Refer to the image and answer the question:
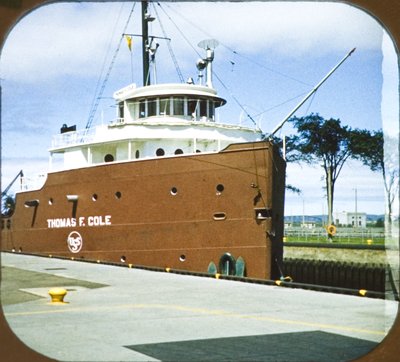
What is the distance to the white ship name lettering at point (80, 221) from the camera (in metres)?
16.2

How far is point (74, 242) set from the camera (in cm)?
1720

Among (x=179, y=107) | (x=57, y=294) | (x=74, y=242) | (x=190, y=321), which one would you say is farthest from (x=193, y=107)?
(x=190, y=321)

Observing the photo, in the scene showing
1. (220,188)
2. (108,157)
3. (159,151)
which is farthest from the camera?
(108,157)

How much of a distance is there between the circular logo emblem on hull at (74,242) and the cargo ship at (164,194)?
3 cm

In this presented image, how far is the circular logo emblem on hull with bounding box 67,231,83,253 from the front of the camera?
16812mm

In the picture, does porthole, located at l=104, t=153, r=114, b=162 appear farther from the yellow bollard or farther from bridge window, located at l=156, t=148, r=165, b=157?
the yellow bollard

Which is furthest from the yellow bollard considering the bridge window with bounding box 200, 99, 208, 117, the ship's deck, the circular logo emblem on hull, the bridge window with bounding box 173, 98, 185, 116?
the bridge window with bounding box 200, 99, 208, 117

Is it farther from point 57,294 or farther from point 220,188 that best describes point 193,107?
point 57,294

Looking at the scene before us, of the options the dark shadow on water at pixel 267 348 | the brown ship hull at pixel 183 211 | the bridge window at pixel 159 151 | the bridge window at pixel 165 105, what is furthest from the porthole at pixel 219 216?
the dark shadow on water at pixel 267 348

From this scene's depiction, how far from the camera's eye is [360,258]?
22.8m

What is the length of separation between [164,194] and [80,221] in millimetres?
3056

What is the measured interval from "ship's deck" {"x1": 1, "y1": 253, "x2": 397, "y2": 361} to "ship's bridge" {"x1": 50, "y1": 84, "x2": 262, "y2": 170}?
7670 millimetres

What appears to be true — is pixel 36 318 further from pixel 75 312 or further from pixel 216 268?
pixel 216 268

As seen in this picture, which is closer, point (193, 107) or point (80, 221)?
point (80, 221)
